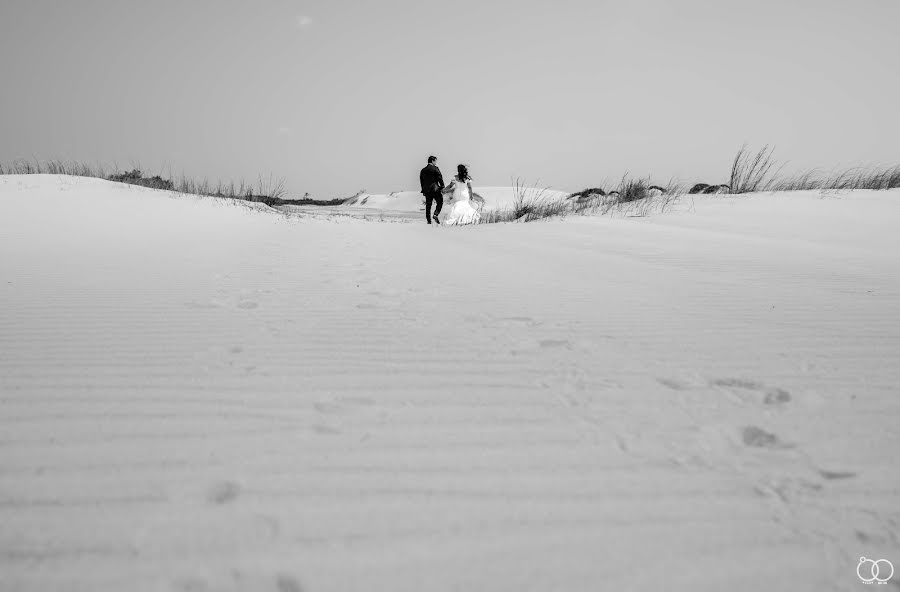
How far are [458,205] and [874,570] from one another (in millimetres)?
9461

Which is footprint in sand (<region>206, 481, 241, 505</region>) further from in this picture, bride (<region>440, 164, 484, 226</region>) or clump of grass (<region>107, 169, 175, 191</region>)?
clump of grass (<region>107, 169, 175, 191</region>)

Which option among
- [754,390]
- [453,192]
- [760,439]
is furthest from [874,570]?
[453,192]

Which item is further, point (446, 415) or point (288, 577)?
point (446, 415)

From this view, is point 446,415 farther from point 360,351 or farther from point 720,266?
point 720,266

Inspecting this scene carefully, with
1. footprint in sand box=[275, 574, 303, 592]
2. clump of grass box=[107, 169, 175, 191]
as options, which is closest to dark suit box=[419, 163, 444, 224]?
clump of grass box=[107, 169, 175, 191]

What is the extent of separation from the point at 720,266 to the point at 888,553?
3030 mm

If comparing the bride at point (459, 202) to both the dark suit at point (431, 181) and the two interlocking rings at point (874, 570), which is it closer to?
the dark suit at point (431, 181)

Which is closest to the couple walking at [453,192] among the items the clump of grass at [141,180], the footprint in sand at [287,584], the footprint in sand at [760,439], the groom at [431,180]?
the groom at [431,180]

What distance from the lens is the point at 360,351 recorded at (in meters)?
1.55

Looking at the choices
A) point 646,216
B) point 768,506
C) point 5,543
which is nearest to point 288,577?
point 5,543

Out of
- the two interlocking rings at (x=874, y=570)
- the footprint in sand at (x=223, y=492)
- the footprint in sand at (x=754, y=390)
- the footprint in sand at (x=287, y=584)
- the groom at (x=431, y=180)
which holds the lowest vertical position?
the footprint in sand at (x=287, y=584)

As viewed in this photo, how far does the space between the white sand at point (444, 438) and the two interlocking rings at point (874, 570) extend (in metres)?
0.02

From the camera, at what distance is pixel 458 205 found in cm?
979

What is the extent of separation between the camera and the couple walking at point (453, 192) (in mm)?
9482
